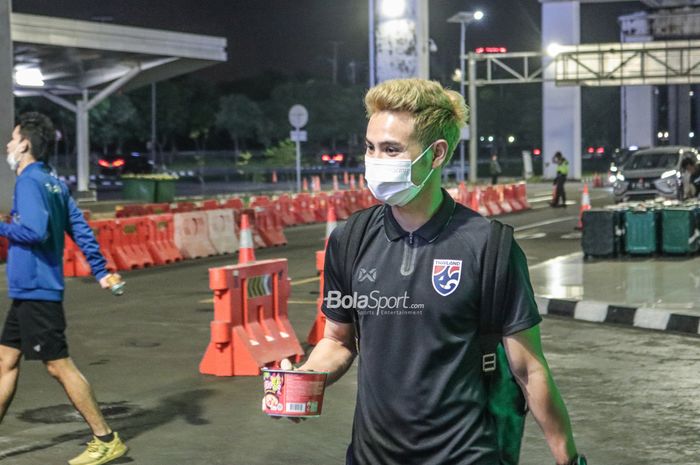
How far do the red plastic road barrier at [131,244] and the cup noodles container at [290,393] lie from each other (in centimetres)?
1677

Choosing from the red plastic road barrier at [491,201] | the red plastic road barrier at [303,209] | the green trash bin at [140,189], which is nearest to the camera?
the red plastic road barrier at [303,209]

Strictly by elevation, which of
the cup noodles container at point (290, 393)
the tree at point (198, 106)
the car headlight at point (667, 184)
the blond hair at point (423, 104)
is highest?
the tree at point (198, 106)

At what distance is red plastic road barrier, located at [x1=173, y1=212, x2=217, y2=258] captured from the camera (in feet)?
71.3

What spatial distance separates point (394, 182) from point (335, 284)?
14.8 inches

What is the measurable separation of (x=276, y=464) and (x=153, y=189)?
117 ft

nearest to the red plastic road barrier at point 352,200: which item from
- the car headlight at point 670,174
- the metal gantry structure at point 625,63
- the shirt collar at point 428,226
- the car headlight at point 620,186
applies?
the car headlight at point 620,186

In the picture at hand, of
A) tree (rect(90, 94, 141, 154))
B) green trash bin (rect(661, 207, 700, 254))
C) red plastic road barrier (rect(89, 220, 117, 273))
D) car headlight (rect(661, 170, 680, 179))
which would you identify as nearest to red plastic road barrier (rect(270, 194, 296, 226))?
car headlight (rect(661, 170, 680, 179))

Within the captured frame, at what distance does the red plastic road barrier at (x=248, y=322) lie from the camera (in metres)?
10.5

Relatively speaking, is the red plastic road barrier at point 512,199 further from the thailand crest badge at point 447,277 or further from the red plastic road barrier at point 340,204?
the thailand crest badge at point 447,277

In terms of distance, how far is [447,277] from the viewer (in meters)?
3.55

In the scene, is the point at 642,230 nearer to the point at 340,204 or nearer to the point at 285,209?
the point at 285,209

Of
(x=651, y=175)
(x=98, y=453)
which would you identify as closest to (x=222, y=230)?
(x=651, y=175)

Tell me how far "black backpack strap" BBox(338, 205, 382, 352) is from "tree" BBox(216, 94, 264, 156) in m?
139

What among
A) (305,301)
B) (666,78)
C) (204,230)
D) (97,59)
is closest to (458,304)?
(305,301)
